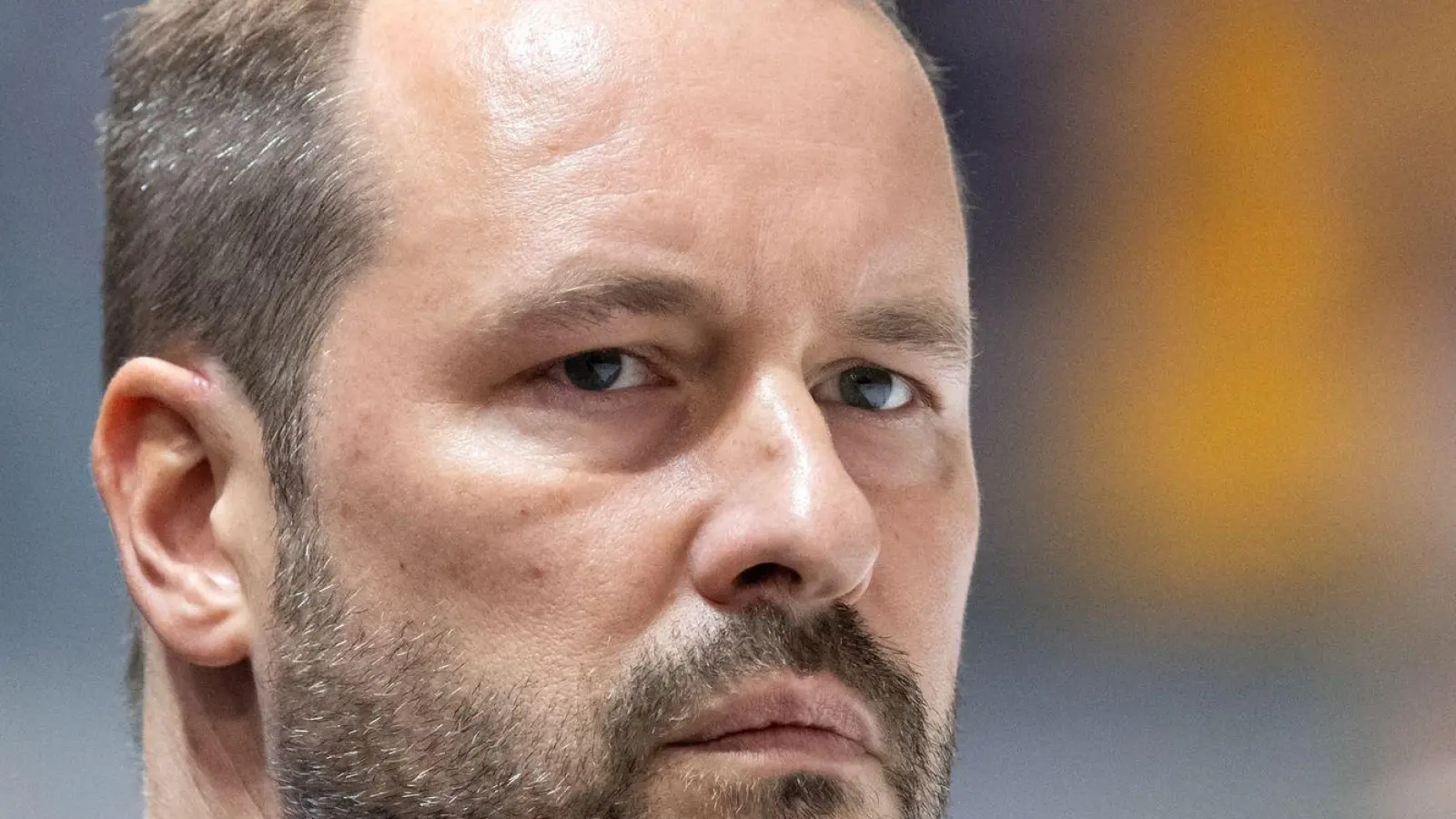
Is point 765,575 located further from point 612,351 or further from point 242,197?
→ point 242,197

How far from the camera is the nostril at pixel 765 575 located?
130cm

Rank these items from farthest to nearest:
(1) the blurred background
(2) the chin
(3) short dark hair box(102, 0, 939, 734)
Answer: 1. (1) the blurred background
2. (3) short dark hair box(102, 0, 939, 734)
3. (2) the chin

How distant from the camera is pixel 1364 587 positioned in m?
1.98

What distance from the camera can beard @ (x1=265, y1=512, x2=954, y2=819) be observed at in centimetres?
127

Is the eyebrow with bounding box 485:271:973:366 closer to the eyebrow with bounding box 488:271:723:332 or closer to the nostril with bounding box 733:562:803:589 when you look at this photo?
the eyebrow with bounding box 488:271:723:332

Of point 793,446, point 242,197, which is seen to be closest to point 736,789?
point 793,446

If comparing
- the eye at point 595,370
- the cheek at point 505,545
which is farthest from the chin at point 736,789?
the eye at point 595,370

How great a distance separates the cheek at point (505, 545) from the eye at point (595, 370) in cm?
8

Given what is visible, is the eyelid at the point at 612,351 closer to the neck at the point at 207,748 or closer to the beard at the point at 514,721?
the beard at the point at 514,721

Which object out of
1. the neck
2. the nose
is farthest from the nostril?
the neck

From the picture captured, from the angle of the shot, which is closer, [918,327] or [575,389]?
[575,389]

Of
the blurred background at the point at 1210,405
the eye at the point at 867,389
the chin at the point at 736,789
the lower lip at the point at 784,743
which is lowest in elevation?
the chin at the point at 736,789

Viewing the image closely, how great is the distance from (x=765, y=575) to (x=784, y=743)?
13cm

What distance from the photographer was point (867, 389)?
150 cm
